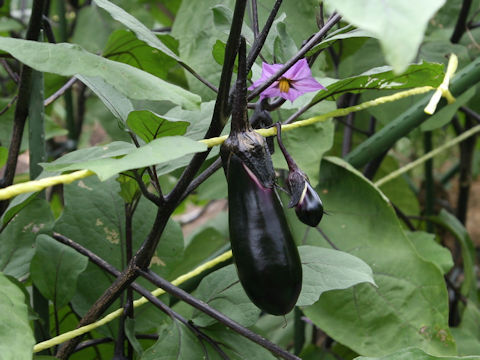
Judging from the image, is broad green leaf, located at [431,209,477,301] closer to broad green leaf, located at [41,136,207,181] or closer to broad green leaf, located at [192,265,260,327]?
broad green leaf, located at [192,265,260,327]

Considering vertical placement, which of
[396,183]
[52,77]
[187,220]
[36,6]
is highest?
[36,6]

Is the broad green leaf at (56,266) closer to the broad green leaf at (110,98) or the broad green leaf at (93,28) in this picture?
the broad green leaf at (110,98)

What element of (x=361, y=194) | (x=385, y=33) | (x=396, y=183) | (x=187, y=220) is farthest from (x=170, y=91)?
(x=187, y=220)

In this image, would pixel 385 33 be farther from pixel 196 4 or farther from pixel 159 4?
pixel 159 4

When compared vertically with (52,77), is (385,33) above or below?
above

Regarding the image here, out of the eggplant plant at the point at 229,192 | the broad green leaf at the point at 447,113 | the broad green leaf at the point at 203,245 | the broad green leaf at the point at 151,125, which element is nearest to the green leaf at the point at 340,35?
the eggplant plant at the point at 229,192

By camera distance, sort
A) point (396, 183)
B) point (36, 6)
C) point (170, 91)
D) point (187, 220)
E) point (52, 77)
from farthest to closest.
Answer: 1. point (187, 220)
2. point (396, 183)
3. point (52, 77)
4. point (36, 6)
5. point (170, 91)

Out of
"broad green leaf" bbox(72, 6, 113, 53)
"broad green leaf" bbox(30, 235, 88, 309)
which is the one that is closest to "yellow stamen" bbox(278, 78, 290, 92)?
"broad green leaf" bbox(30, 235, 88, 309)

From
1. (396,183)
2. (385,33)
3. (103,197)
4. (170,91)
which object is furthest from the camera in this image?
(396,183)
